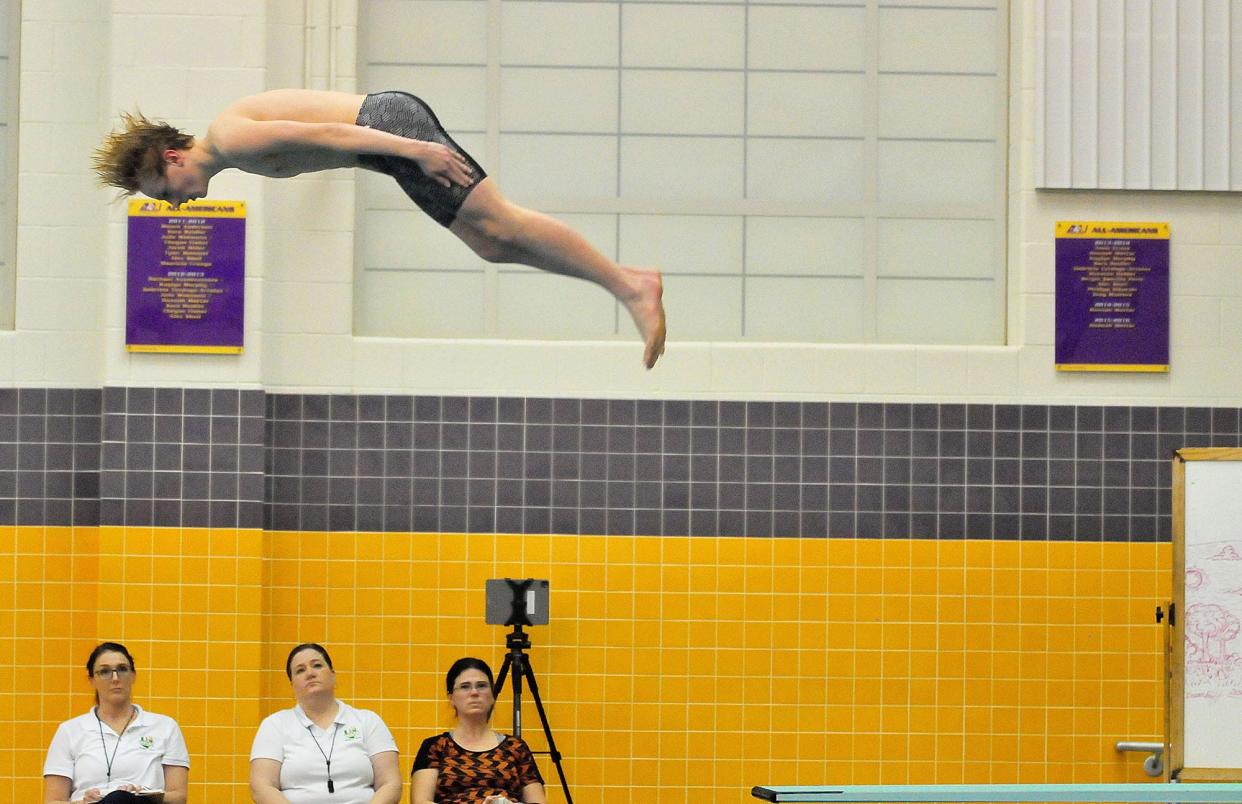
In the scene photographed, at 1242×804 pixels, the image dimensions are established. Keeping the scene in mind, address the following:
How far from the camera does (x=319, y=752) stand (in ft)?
17.2

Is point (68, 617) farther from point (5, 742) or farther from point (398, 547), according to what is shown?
point (398, 547)

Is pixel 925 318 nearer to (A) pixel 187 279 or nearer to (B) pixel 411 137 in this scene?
(A) pixel 187 279

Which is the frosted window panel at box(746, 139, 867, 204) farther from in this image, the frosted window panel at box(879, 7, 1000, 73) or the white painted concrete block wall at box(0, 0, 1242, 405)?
the white painted concrete block wall at box(0, 0, 1242, 405)

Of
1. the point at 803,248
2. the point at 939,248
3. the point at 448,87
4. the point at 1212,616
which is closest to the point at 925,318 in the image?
the point at 939,248

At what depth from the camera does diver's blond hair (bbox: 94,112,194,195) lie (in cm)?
363

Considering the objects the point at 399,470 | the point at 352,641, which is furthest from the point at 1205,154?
the point at 352,641

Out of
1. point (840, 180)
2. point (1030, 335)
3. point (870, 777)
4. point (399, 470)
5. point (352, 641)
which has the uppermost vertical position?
point (840, 180)

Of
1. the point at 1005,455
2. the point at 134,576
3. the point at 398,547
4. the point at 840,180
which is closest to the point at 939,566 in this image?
the point at 1005,455

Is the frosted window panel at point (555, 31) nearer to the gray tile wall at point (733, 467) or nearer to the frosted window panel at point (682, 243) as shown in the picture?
the frosted window panel at point (682, 243)

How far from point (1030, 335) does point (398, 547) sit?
2.71 metres

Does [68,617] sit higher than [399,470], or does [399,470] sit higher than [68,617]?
[399,470]

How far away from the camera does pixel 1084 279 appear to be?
21.9ft

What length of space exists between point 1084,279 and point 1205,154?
2.35 feet

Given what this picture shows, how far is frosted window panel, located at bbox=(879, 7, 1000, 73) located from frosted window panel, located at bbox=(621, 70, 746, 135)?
2.09ft
